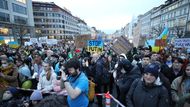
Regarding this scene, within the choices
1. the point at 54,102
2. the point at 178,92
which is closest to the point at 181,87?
the point at 178,92

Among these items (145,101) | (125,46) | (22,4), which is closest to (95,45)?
(125,46)

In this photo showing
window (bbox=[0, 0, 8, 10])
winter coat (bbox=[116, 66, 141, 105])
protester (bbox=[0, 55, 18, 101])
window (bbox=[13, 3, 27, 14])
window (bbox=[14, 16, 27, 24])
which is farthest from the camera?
window (bbox=[13, 3, 27, 14])

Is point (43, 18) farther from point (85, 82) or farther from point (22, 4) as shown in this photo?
point (85, 82)

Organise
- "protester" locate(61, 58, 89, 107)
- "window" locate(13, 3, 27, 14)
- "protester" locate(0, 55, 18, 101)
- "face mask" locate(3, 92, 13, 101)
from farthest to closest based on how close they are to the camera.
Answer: "window" locate(13, 3, 27, 14) < "protester" locate(0, 55, 18, 101) < "face mask" locate(3, 92, 13, 101) < "protester" locate(61, 58, 89, 107)

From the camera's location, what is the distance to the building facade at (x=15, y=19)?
40.8m

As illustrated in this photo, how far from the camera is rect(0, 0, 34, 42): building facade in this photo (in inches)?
1607

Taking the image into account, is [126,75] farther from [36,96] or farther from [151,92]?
[36,96]

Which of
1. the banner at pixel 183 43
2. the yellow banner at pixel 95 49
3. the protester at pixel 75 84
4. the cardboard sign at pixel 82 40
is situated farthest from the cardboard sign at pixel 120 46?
the protester at pixel 75 84

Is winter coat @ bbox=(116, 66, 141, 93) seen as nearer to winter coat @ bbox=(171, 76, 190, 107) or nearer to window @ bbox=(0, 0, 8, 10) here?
winter coat @ bbox=(171, 76, 190, 107)

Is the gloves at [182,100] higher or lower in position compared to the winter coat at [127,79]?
lower

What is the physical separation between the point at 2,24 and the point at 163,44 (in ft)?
133

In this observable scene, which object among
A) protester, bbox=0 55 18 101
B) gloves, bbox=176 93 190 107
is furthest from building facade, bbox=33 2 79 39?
gloves, bbox=176 93 190 107

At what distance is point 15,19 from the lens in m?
46.5

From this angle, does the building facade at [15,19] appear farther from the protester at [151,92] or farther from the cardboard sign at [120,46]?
the protester at [151,92]
